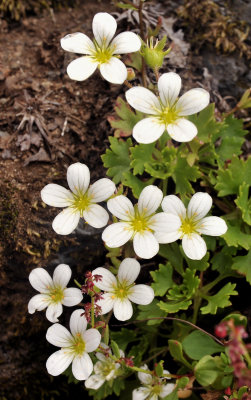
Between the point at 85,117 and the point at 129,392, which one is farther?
the point at 85,117

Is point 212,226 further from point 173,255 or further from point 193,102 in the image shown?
point 193,102

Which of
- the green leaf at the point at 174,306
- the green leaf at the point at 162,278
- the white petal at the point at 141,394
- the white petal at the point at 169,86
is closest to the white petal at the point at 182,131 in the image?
the white petal at the point at 169,86

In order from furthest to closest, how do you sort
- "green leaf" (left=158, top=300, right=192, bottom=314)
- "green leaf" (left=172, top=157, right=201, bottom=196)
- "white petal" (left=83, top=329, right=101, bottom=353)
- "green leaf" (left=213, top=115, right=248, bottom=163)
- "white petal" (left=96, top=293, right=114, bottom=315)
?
"green leaf" (left=213, top=115, right=248, bottom=163) < "green leaf" (left=172, top=157, right=201, bottom=196) < "green leaf" (left=158, top=300, right=192, bottom=314) < "white petal" (left=96, top=293, right=114, bottom=315) < "white petal" (left=83, top=329, right=101, bottom=353)

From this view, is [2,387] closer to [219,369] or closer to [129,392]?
[129,392]

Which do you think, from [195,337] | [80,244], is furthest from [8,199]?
[195,337]

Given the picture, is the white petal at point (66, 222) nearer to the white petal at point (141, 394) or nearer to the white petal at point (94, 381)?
the white petal at point (94, 381)

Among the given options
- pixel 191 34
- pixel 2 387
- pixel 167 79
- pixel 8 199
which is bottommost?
pixel 2 387

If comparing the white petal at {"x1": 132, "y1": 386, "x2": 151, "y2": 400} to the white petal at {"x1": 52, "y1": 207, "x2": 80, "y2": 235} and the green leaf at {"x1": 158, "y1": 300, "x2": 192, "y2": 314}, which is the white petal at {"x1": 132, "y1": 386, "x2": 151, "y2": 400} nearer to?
the green leaf at {"x1": 158, "y1": 300, "x2": 192, "y2": 314}

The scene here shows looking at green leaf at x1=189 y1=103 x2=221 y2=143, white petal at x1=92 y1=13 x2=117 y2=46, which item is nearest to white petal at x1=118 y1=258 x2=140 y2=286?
green leaf at x1=189 y1=103 x2=221 y2=143
